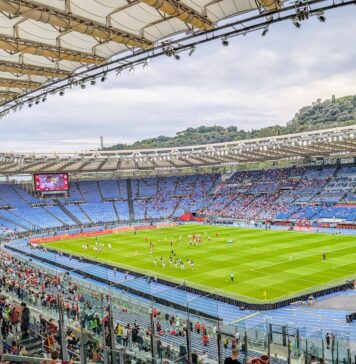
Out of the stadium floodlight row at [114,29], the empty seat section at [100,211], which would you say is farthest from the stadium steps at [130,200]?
the stadium floodlight row at [114,29]

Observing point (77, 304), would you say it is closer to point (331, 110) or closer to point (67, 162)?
point (67, 162)

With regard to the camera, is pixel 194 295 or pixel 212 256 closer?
pixel 194 295

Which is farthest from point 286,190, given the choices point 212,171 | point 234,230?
point 212,171

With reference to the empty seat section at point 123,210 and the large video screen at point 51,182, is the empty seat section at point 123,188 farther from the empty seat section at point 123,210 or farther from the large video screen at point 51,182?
the large video screen at point 51,182

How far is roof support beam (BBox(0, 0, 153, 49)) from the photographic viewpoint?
9.35 m

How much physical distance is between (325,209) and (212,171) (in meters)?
34.7

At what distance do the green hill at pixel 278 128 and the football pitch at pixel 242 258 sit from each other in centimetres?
9680

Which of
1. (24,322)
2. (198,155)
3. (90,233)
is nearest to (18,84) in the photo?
(24,322)

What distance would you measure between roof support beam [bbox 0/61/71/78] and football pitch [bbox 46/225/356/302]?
1715 centimetres

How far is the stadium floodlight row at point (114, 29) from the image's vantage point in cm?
997

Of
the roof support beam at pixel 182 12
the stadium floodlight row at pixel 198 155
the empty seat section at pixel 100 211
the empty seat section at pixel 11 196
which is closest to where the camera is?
the roof support beam at pixel 182 12

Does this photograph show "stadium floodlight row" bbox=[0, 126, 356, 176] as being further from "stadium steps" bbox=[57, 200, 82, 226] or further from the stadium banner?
the stadium banner

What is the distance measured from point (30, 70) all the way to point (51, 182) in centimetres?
5124

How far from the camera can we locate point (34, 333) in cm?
1294
